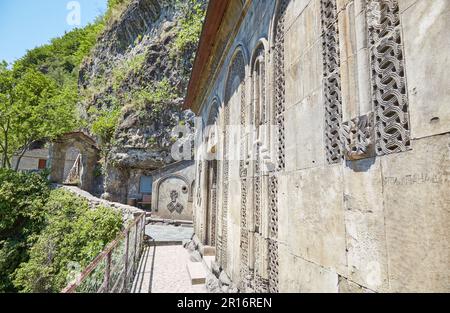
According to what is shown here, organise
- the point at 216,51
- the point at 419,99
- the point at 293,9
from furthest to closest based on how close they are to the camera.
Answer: the point at 216,51 → the point at 293,9 → the point at 419,99

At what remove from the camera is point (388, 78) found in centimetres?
154

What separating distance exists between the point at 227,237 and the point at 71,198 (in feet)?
35.8

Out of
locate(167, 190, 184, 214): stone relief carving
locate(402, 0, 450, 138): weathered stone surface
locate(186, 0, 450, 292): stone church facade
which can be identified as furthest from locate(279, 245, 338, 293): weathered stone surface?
locate(167, 190, 184, 214): stone relief carving

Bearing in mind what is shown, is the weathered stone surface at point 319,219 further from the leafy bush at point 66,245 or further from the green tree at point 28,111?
the green tree at point 28,111

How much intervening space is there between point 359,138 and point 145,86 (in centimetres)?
2226

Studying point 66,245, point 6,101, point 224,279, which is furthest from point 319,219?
point 6,101

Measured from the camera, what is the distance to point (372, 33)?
1693mm

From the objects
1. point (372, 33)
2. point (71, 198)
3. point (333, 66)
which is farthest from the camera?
point (71, 198)

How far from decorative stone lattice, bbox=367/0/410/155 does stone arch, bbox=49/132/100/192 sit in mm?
18672

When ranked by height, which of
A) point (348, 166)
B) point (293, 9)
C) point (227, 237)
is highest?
point (293, 9)
